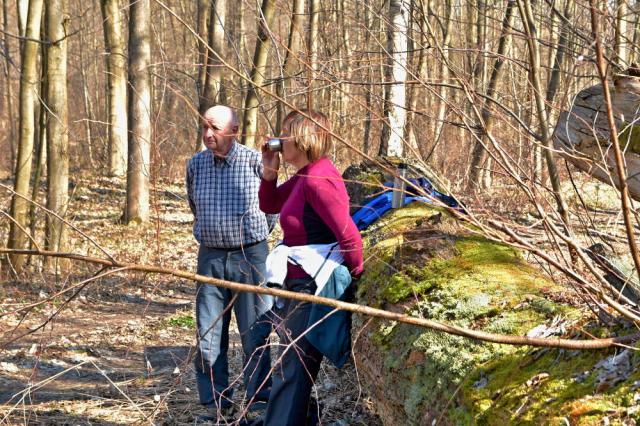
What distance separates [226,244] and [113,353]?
2.43 m

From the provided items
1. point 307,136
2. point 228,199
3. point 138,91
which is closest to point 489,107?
point 307,136

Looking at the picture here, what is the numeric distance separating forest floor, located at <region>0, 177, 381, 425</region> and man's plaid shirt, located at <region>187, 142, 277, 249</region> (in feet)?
1.23

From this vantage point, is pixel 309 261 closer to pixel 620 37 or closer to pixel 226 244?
pixel 226 244

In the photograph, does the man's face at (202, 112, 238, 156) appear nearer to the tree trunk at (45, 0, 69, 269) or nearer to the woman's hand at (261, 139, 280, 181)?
the woman's hand at (261, 139, 280, 181)

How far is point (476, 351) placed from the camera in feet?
10.6

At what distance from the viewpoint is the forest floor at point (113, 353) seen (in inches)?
211

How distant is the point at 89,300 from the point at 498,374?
7.26 m

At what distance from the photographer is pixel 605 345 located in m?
2.59

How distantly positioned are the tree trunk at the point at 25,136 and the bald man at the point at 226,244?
15.9 ft

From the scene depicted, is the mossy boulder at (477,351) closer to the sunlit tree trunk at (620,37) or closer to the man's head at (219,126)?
the sunlit tree trunk at (620,37)

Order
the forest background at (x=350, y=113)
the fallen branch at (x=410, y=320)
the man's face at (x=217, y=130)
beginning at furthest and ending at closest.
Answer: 1. the man's face at (x=217, y=130)
2. the forest background at (x=350, y=113)
3. the fallen branch at (x=410, y=320)

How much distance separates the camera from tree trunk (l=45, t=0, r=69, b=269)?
9.30 m

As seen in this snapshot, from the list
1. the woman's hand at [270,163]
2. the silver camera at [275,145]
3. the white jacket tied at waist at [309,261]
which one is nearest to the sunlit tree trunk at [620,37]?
the white jacket tied at waist at [309,261]

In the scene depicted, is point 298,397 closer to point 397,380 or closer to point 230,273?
point 397,380
